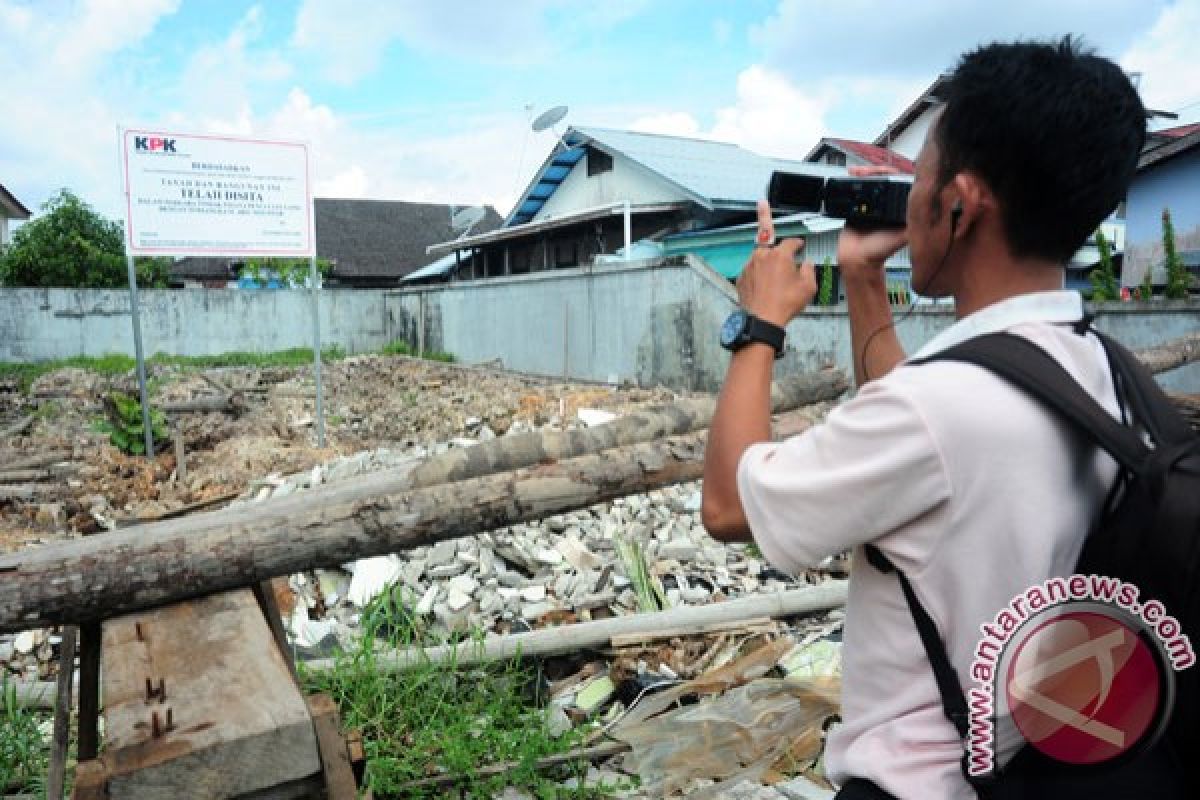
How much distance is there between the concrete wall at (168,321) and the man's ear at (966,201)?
2163 cm

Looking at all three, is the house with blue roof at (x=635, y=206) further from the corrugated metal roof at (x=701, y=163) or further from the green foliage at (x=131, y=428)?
the green foliage at (x=131, y=428)

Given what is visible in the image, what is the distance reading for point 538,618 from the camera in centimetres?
433

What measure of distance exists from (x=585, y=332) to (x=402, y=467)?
10.9 metres

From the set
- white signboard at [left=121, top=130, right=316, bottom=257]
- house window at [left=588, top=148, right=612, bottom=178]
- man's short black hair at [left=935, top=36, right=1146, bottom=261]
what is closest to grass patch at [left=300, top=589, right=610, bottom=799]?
man's short black hair at [left=935, top=36, right=1146, bottom=261]

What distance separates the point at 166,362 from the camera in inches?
703

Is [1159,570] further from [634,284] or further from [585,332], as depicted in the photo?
[585,332]

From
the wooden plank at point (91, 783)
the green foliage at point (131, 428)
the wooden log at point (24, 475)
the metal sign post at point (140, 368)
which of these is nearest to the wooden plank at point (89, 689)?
the wooden plank at point (91, 783)

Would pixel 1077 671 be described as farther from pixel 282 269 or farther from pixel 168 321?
pixel 282 269

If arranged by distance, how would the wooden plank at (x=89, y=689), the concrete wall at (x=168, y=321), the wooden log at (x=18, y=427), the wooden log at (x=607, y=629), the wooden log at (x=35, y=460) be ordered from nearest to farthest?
the wooden plank at (x=89, y=689), the wooden log at (x=607, y=629), the wooden log at (x=35, y=460), the wooden log at (x=18, y=427), the concrete wall at (x=168, y=321)

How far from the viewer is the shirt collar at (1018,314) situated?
41.7 inches

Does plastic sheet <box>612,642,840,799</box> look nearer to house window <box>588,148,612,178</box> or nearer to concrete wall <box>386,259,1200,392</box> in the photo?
concrete wall <box>386,259,1200,392</box>

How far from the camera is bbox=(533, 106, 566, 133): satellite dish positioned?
56.9 ft

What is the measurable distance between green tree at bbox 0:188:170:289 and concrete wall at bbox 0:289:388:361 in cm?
465

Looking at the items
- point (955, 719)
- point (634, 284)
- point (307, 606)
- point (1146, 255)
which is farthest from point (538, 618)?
point (1146, 255)
